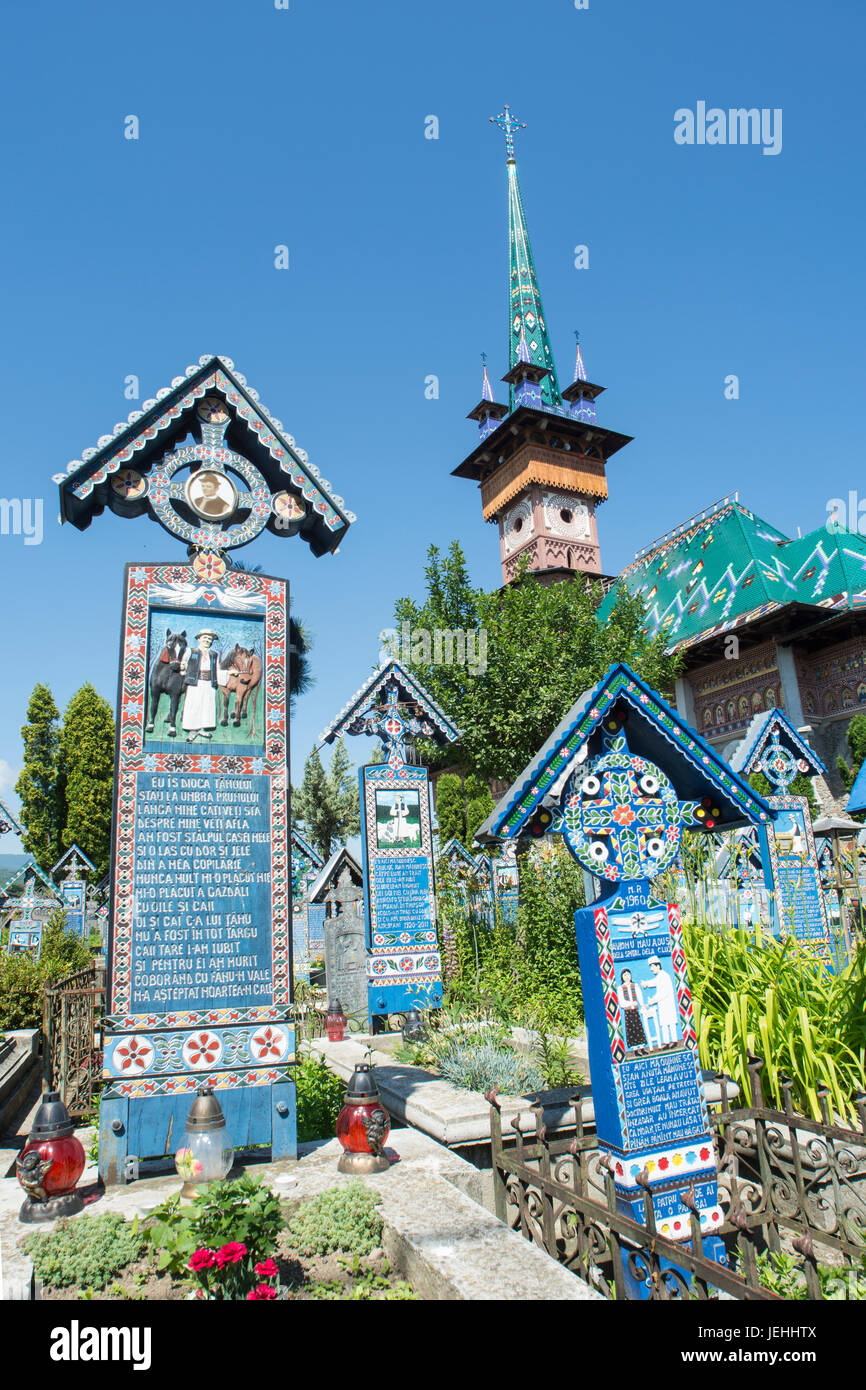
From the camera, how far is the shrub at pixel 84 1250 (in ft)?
12.8

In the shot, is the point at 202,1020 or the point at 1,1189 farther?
the point at 202,1020

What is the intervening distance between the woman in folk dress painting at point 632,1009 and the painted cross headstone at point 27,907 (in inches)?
808

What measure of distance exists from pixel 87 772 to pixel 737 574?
31221mm

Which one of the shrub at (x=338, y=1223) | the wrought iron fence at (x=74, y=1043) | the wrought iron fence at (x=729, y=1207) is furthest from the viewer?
the wrought iron fence at (x=74, y=1043)

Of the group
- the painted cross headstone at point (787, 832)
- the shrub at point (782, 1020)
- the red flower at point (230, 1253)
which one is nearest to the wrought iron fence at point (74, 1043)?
the red flower at point (230, 1253)

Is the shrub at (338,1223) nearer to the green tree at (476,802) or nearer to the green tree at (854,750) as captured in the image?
the green tree at (854,750)

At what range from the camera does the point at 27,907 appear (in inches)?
976

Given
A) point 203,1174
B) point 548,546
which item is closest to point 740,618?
point 548,546

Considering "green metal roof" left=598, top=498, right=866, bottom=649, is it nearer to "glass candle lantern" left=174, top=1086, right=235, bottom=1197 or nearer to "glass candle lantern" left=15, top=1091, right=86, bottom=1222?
"glass candle lantern" left=174, top=1086, right=235, bottom=1197

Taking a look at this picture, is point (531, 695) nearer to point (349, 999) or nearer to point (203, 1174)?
point (349, 999)

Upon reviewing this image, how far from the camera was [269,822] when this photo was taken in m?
6.44

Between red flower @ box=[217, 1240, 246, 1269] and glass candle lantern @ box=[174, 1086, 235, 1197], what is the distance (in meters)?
1.60

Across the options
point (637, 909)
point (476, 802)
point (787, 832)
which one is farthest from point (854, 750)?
point (637, 909)
